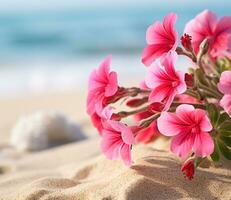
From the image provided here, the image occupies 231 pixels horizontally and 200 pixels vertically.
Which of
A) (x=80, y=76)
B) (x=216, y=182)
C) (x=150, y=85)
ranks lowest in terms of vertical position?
(x=80, y=76)

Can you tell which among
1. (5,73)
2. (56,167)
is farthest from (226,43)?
(5,73)

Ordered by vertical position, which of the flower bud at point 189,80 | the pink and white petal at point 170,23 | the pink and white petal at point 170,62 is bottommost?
the flower bud at point 189,80

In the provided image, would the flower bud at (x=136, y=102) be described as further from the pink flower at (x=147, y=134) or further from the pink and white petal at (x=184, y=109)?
the pink and white petal at (x=184, y=109)

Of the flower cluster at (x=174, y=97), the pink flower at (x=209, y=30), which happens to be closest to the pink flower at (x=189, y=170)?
the flower cluster at (x=174, y=97)

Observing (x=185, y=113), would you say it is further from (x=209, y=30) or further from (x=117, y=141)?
(x=209, y=30)

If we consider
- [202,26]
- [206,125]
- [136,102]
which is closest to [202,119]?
[206,125]

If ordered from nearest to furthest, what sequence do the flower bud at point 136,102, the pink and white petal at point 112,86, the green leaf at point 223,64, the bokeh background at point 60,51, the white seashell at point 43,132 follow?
the pink and white petal at point 112,86 < the flower bud at point 136,102 < the green leaf at point 223,64 < the white seashell at point 43,132 < the bokeh background at point 60,51

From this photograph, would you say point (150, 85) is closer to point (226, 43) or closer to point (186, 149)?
point (186, 149)
